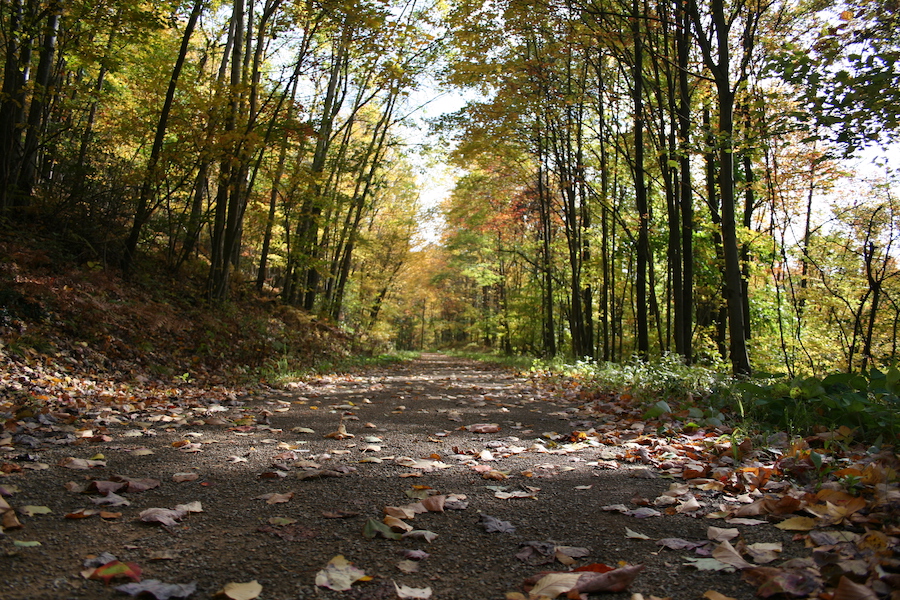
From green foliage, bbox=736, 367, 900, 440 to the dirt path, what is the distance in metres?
1.24

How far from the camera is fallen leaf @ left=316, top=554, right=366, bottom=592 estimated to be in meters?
1.65

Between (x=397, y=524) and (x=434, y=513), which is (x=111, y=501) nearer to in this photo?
(x=397, y=524)

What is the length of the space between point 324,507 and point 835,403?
135 inches

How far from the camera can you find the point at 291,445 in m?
3.72

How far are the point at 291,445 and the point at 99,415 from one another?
6.23ft

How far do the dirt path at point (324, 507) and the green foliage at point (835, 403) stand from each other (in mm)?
1244

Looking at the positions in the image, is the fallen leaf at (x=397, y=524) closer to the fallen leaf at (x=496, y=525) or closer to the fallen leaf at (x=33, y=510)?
the fallen leaf at (x=496, y=525)

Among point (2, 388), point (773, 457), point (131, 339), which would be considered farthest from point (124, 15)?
point (773, 457)

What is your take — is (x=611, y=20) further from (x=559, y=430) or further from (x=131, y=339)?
(x=131, y=339)

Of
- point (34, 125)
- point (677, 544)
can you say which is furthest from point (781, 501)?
point (34, 125)

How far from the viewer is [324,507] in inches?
95.0

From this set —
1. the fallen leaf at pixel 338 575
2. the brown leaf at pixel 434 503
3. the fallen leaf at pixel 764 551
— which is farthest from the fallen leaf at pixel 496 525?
the fallen leaf at pixel 764 551

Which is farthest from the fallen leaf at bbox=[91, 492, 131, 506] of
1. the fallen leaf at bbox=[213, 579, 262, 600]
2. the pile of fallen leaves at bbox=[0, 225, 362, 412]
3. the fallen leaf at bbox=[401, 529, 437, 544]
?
the pile of fallen leaves at bbox=[0, 225, 362, 412]

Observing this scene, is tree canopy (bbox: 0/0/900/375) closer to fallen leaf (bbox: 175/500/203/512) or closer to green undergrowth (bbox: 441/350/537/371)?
green undergrowth (bbox: 441/350/537/371)
